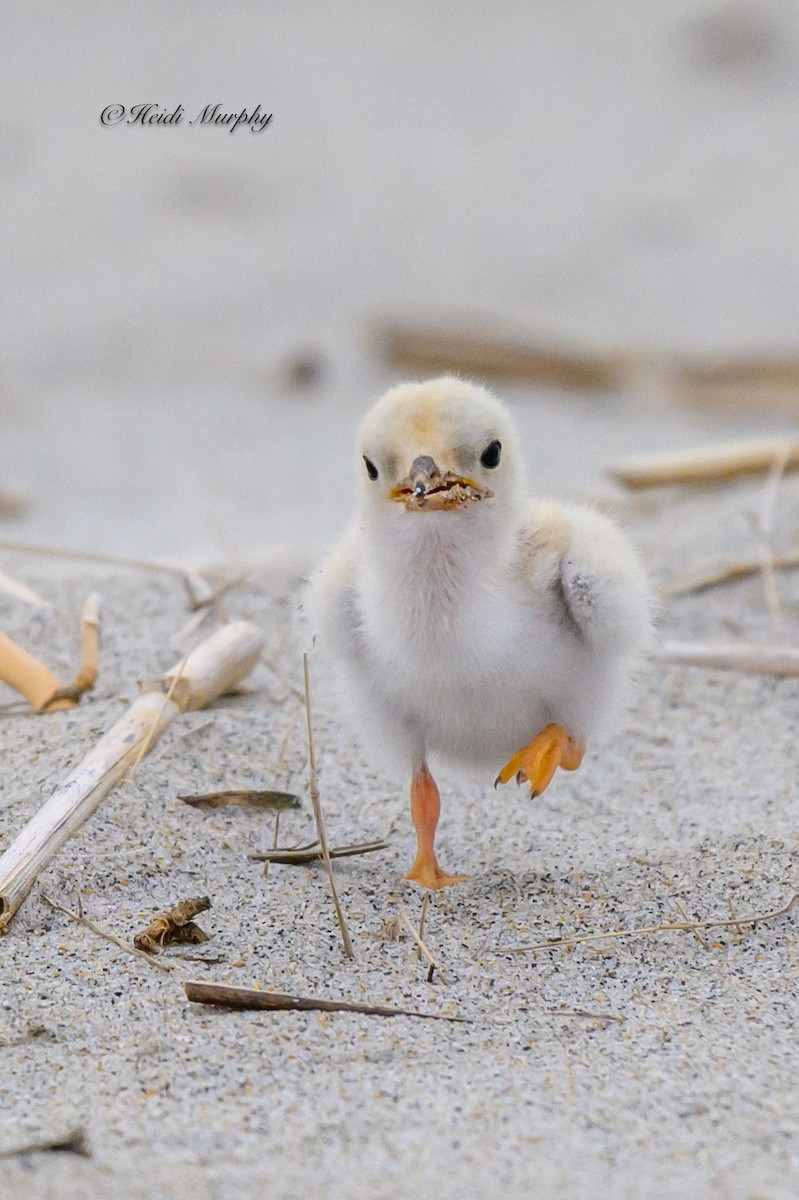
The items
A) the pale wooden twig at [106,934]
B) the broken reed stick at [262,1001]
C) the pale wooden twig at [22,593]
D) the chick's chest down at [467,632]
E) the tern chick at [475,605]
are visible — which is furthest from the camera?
the pale wooden twig at [22,593]

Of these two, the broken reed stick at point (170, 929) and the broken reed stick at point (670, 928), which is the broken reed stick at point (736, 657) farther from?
the broken reed stick at point (170, 929)

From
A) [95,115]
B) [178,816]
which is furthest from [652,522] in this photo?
[95,115]

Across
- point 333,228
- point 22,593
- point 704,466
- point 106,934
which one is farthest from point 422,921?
point 333,228

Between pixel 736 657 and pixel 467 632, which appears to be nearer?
pixel 467 632

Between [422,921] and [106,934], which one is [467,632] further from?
[106,934]

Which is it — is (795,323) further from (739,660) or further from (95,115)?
(95,115)

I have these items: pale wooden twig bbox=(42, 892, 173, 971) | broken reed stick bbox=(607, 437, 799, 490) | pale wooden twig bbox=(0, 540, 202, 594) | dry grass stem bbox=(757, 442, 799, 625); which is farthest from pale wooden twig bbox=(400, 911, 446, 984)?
broken reed stick bbox=(607, 437, 799, 490)

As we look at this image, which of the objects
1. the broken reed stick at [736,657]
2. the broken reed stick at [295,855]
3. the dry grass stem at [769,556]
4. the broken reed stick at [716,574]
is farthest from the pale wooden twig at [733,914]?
the broken reed stick at [716,574]
